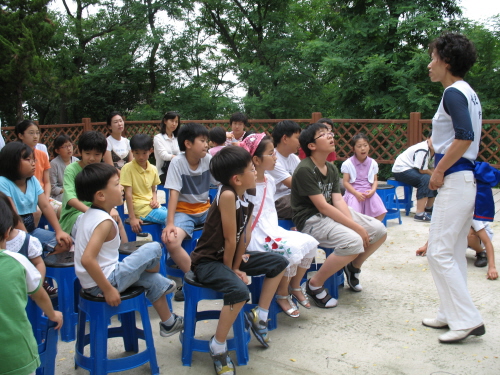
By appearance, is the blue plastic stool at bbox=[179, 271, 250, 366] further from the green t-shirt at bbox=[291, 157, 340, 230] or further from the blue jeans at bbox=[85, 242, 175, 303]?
the green t-shirt at bbox=[291, 157, 340, 230]

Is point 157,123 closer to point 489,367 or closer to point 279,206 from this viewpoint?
point 279,206

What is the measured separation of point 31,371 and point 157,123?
8326mm

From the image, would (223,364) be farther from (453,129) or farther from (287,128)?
(287,128)

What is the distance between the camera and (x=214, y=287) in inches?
90.0

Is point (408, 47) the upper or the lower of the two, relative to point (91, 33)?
lower

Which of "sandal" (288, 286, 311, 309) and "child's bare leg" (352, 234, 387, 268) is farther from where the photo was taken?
"child's bare leg" (352, 234, 387, 268)

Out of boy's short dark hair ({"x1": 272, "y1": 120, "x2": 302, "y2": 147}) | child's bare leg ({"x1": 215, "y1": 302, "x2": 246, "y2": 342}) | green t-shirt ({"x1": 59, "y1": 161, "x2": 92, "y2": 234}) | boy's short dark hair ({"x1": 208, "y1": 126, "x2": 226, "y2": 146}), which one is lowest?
child's bare leg ({"x1": 215, "y1": 302, "x2": 246, "y2": 342})

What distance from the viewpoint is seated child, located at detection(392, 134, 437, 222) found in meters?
5.65

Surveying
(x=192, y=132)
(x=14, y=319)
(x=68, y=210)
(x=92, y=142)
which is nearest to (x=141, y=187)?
(x=92, y=142)

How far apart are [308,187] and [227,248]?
913 millimetres

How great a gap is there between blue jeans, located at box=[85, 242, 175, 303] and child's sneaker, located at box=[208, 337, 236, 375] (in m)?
0.42

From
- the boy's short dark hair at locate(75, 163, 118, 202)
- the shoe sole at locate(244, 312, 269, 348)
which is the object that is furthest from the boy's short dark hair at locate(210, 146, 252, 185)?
the shoe sole at locate(244, 312, 269, 348)

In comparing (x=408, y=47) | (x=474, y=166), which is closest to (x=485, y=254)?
(x=474, y=166)

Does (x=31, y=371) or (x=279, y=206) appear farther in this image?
(x=279, y=206)
